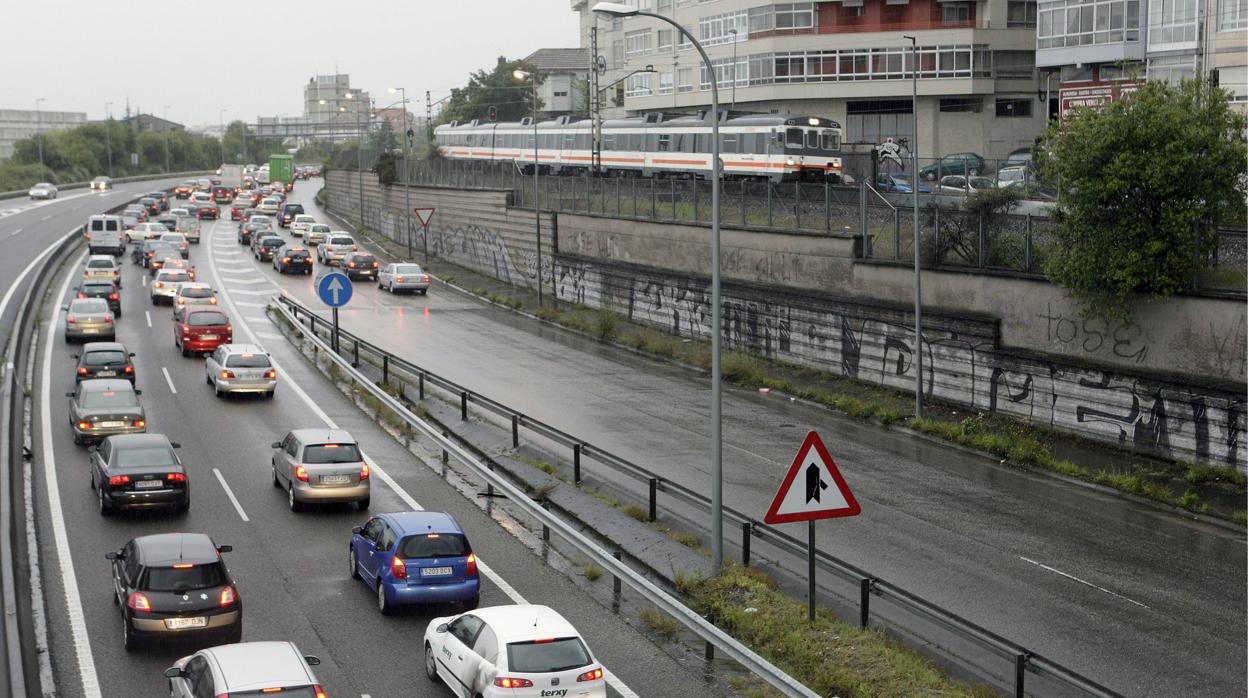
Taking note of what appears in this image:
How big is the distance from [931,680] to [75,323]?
3414 cm

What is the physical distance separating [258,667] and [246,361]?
21.7 meters

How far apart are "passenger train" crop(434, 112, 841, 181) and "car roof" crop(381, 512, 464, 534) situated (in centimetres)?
3418

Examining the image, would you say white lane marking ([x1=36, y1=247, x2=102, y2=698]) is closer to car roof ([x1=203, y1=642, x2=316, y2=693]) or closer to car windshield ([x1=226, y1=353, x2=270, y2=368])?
car roof ([x1=203, y1=642, x2=316, y2=693])

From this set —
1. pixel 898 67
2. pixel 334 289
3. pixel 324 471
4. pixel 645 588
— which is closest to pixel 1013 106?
pixel 898 67

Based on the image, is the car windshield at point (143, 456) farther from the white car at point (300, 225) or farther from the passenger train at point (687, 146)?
the white car at point (300, 225)

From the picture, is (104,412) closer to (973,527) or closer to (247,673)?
(247,673)

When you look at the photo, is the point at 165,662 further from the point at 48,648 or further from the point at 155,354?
the point at 155,354

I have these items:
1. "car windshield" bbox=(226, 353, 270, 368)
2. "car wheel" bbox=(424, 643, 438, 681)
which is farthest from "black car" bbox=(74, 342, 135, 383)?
"car wheel" bbox=(424, 643, 438, 681)

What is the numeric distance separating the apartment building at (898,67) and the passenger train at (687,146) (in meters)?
5.46

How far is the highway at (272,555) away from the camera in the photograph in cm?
1593

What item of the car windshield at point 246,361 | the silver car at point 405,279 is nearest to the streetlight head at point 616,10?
the car windshield at point 246,361

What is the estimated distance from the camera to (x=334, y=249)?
68.1 meters

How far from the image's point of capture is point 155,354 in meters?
40.2

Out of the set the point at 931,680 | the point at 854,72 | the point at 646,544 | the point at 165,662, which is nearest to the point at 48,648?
the point at 165,662
